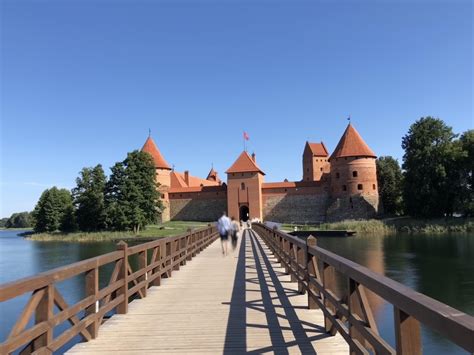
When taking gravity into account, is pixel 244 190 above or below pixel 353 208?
above

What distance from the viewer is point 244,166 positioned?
47031 millimetres

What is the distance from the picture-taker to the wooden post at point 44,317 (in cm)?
296

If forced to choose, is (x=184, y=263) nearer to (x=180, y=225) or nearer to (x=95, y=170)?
(x=180, y=225)

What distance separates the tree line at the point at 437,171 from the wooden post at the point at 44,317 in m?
37.4

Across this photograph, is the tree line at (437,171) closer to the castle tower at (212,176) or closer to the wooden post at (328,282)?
the wooden post at (328,282)

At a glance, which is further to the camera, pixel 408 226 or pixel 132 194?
pixel 132 194

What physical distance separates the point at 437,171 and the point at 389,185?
1144cm

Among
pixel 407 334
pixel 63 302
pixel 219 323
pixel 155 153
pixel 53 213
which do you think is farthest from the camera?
pixel 155 153

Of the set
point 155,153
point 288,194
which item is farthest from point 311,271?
point 155,153

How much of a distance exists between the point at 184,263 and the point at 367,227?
29.3 meters

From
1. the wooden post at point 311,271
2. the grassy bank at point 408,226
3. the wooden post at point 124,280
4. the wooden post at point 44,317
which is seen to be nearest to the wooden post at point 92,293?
the wooden post at point 124,280

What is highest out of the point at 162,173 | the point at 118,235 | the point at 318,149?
the point at 318,149

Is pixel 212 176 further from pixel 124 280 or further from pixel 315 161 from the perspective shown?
pixel 124 280

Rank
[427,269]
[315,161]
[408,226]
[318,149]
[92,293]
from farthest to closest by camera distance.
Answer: [318,149] < [315,161] < [408,226] < [427,269] < [92,293]
